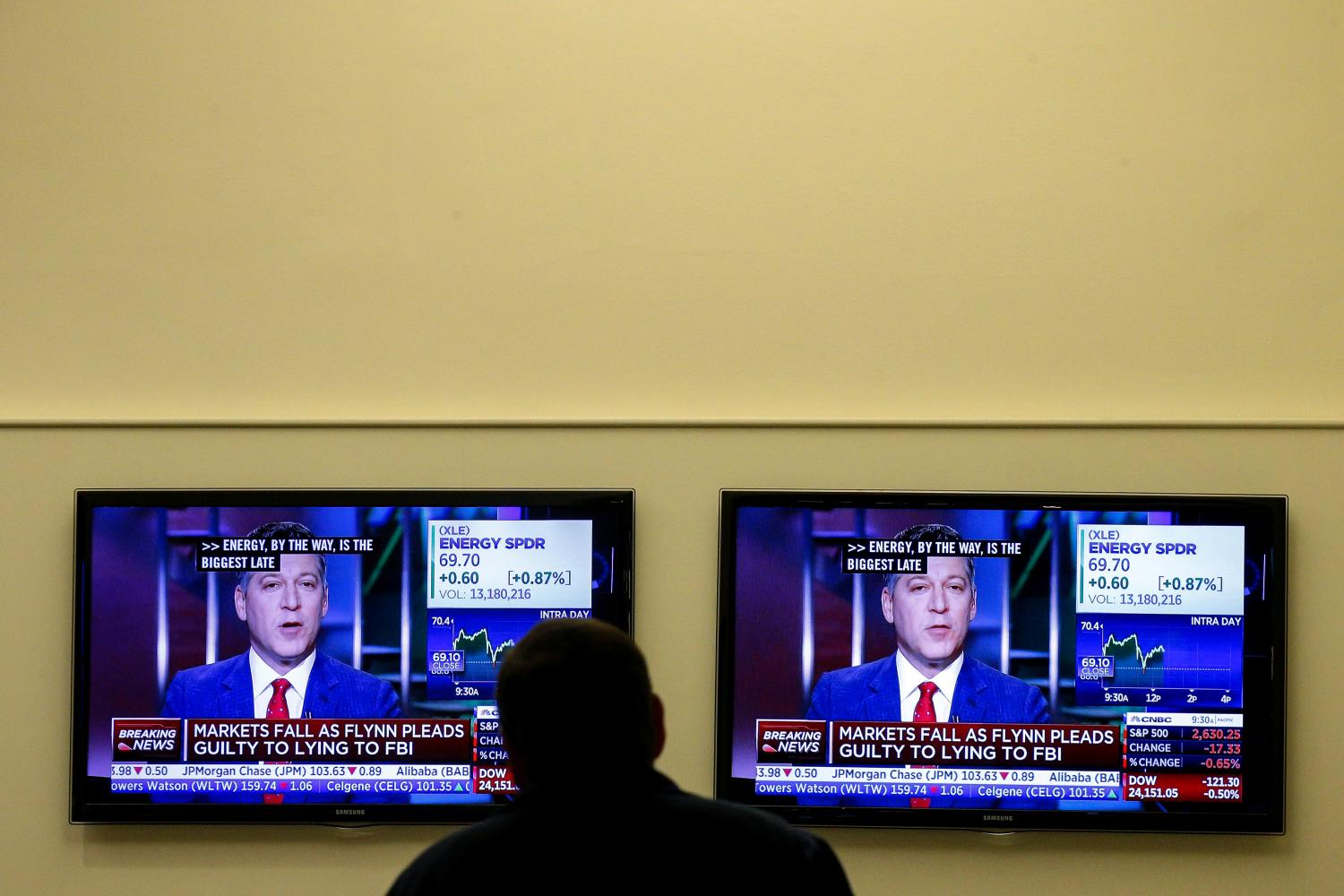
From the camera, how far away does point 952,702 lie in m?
3.49

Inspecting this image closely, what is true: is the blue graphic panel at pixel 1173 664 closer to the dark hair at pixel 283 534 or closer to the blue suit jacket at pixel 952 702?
the blue suit jacket at pixel 952 702

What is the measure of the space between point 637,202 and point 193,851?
213cm

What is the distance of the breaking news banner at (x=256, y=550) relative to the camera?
3547mm

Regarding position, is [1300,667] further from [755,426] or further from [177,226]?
[177,226]

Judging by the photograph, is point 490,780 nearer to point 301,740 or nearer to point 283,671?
point 301,740

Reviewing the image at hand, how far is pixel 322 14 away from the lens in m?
3.75

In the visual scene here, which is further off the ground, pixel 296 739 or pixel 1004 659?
pixel 1004 659

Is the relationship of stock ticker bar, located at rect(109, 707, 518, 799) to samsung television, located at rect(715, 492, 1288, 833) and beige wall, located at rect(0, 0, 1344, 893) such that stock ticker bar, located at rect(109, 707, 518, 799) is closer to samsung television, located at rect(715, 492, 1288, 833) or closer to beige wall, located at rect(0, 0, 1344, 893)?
beige wall, located at rect(0, 0, 1344, 893)

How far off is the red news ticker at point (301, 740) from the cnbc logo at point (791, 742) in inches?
35.1

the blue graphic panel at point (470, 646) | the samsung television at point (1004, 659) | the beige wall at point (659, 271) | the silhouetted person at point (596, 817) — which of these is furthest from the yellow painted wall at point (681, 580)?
the silhouetted person at point (596, 817)

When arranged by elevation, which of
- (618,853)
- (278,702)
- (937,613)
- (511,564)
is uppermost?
(511,564)

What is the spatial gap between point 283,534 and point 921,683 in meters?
1.72

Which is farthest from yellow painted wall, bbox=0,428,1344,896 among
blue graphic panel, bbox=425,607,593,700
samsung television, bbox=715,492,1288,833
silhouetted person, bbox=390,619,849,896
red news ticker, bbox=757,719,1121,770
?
silhouetted person, bbox=390,619,849,896

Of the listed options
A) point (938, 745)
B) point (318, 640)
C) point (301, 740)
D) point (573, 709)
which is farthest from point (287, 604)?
point (573, 709)
